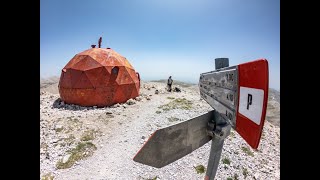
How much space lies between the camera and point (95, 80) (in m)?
16.8

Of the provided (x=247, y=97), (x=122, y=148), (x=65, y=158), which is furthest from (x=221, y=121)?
(x=65, y=158)

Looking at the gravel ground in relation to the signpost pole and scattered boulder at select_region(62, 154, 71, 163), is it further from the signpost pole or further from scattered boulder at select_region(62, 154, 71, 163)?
the signpost pole

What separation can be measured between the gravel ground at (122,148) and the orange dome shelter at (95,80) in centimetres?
89

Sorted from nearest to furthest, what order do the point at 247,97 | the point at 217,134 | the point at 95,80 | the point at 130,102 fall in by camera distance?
the point at 247,97, the point at 217,134, the point at 95,80, the point at 130,102

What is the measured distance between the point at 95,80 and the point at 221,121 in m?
15.6

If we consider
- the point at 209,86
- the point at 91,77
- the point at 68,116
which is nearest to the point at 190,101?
the point at 91,77

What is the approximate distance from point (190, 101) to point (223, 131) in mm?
17383

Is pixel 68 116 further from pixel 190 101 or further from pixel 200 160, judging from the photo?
pixel 190 101

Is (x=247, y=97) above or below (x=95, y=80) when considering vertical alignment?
below

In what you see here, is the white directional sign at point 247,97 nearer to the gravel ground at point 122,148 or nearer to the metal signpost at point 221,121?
the metal signpost at point 221,121

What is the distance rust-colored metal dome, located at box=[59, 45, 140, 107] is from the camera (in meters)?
16.6

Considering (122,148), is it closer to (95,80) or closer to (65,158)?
(65,158)

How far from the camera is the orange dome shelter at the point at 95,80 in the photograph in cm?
1661
